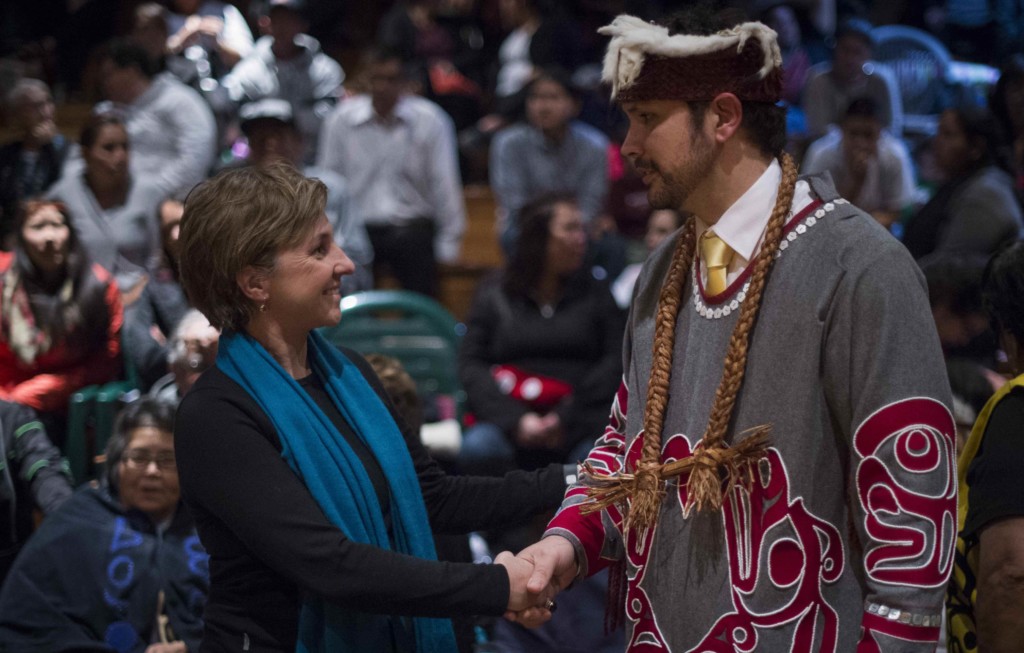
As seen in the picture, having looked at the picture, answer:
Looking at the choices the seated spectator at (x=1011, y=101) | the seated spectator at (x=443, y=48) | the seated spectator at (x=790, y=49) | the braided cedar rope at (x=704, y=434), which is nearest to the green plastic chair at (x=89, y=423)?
the braided cedar rope at (x=704, y=434)

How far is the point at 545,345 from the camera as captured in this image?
5164 millimetres

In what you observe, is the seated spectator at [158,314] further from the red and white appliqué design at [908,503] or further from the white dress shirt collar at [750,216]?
the red and white appliqué design at [908,503]

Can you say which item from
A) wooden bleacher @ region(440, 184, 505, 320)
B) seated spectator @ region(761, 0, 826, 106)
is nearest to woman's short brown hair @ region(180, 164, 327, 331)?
wooden bleacher @ region(440, 184, 505, 320)

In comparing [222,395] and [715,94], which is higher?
[715,94]

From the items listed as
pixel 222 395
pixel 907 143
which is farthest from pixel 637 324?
pixel 907 143

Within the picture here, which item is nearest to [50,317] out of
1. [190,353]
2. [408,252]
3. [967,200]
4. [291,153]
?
[190,353]

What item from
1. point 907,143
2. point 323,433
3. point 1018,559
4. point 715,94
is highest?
point 715,94

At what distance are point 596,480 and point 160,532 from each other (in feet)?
5.67

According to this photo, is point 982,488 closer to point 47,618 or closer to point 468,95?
point 47,618

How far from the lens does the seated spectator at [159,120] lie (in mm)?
6820

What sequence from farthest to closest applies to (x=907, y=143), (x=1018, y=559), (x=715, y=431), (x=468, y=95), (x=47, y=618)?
(x=468, y=95) < (x=907, y=143) < (x=47, y=618) < (x=1018, y=559) < (x=715, y=431)

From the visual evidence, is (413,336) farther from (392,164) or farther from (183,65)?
(183,65)

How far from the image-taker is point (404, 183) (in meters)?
7.14

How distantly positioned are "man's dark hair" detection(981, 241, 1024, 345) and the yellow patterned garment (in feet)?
0.48
